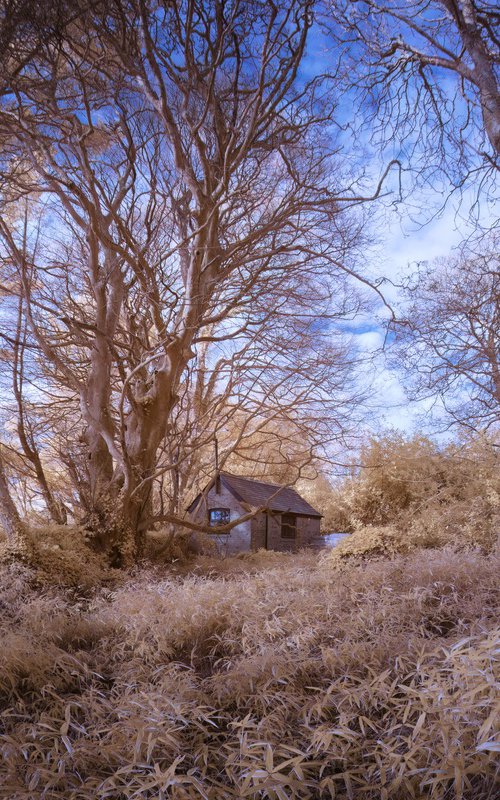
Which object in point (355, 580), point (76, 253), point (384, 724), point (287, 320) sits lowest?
point (384, 724)

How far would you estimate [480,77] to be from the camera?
13.3 ft

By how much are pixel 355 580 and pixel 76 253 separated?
6.29 m

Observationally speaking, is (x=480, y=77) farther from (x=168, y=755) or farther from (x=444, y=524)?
(x=444, y=524)

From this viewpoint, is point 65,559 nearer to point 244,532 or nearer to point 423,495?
point 423,495

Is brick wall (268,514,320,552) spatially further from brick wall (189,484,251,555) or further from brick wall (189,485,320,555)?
brick wall (189,484,251,555)

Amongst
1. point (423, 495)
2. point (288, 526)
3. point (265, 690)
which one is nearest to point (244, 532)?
point (288, 526)

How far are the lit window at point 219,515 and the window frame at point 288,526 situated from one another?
1697 millimetres

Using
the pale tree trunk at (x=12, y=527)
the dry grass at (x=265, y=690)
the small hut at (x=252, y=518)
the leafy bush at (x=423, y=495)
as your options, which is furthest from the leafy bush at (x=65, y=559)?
the small hut at (x=252, y=518)

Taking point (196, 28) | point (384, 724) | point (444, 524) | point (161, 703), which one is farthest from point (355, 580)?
point (196, 28)

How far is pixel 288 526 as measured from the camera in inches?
538

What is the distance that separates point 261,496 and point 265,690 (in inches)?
427

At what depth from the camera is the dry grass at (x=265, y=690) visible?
1.91 m

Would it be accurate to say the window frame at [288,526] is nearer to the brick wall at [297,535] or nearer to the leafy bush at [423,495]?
the brick wall at [297,535]

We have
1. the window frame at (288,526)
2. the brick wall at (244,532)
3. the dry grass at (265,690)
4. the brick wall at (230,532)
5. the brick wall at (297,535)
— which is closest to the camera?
the dry grass at (265,690)
